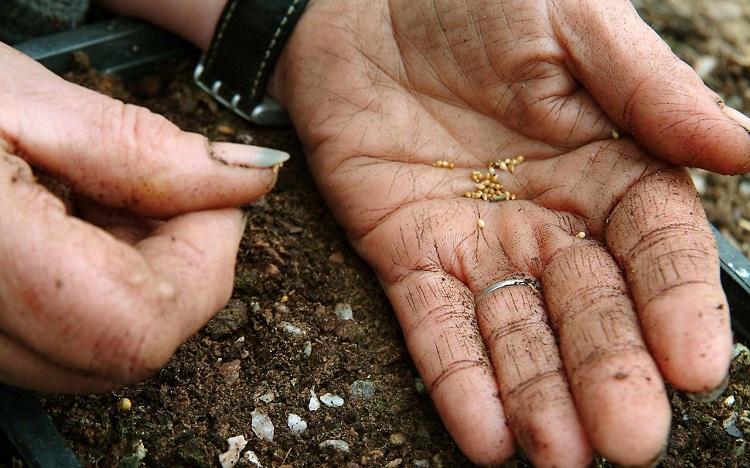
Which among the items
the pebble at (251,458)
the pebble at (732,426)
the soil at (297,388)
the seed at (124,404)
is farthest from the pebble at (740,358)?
the seed at (124,404)

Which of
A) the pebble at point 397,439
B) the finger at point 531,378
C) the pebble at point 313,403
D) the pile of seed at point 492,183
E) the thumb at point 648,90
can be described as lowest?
the pebble at point 313,403

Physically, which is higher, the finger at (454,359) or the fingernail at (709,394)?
the fingernail at (709,394)

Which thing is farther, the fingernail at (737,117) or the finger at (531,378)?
the fingernail at (737,117)

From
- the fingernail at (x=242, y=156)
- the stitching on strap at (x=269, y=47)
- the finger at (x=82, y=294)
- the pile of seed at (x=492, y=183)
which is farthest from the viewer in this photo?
the stitching on strap at (x=269, y=47)

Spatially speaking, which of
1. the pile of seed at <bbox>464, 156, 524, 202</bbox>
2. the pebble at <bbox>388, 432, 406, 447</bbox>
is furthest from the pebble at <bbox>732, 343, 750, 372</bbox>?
the pebble at <bbox>388, 432, 406, 447</bbox>

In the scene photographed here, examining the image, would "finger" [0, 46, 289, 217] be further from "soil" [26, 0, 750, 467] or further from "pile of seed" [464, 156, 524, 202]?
"pile of seed" [464, 156, 524, 202]

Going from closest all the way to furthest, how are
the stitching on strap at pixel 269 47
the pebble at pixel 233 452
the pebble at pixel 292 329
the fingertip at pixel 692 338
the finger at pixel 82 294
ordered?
the finger at pixel 82 294
the fingertip at pixel 692 338
the pebble at pixel 233 452
the pebble at pixel 292 329
the stitching on strap at pixel 269 47

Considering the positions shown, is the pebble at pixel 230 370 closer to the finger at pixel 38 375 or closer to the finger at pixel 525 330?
the finger at pixel 38 375
